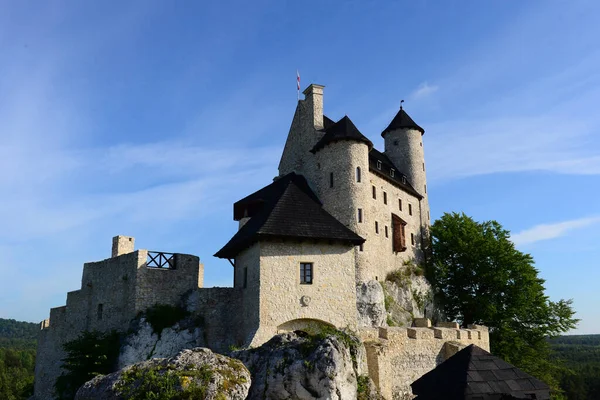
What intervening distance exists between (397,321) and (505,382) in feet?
75.2

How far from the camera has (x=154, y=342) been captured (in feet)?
91.1

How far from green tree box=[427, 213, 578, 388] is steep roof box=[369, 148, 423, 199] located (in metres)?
5.16

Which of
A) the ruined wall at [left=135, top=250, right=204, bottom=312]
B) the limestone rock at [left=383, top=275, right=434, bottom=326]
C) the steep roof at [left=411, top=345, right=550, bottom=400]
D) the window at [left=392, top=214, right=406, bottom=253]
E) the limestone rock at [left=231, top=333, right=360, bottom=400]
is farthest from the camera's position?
the window at [left=392, top=214, right=406, bottom=253]

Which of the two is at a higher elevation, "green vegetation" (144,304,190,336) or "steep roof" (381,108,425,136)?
"steep roof" (381,108,425,136)

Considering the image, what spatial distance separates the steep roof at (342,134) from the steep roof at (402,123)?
12230mm

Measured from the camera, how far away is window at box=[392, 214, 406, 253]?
39469 millimetres

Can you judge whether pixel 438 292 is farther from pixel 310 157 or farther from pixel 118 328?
pixel 118 328

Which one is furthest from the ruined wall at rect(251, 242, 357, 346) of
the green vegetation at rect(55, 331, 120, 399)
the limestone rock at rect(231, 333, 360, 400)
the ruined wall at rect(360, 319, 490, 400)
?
the green vegetation at rect(55, 331, 120, 399)

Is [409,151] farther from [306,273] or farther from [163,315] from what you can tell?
[163,315]

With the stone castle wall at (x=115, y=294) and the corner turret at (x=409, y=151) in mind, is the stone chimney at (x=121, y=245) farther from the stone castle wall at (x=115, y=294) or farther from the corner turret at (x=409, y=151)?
the corner turret at (x=409, y=151)

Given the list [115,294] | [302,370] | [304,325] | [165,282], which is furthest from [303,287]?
[115,294]

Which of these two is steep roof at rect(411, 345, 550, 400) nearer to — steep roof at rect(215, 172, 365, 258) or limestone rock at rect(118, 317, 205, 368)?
steep roof at rect(215, 172, 365, 258)

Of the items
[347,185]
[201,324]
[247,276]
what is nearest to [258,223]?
[247,276]

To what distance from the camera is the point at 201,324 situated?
28.7 m
